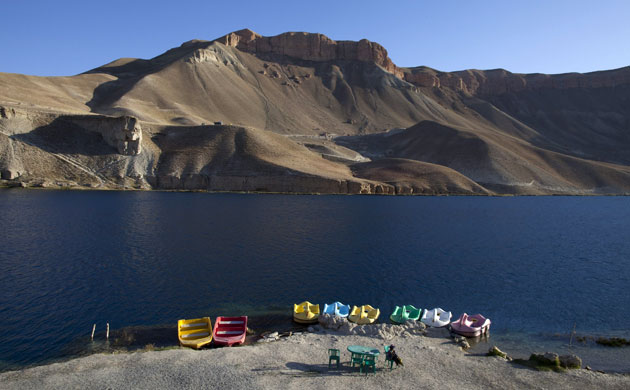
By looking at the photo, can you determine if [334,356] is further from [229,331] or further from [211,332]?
[211,332]

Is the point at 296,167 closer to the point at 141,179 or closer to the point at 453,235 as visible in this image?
the point at 141,179

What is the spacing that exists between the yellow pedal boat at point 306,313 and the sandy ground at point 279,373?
4.16 metres

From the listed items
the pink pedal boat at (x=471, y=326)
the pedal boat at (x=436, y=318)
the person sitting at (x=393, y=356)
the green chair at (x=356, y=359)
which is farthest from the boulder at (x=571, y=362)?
the green chair at (x=356, y=359)

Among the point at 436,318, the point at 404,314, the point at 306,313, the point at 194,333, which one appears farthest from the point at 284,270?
the point at 436,318

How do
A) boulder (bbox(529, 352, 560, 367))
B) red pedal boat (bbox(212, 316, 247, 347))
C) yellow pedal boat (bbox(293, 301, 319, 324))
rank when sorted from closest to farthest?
boulder (bbox(529, 352, 560, 367)) < red pedal boat (bbox(212, 316, 247, 347)) < yellow pedal boat (bbox(293, 301, 319, 324))

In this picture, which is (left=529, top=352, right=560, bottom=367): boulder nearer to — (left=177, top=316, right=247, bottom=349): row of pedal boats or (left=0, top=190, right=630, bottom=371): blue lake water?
(left=0, top=190, right=630, bottom=371): blue lake water

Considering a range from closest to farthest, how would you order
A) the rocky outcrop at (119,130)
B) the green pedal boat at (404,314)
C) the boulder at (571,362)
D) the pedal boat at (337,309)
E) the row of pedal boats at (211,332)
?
1. the boulder at (571,362)
2. the row of pedal boats at (211,332)
3. the green pedal boat at (404,314)
4. the pedal boat at (337,309)
5. the rocky outcrop at (119,130)

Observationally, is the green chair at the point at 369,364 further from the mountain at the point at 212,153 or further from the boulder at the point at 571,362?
the mountain at the point at 212,153

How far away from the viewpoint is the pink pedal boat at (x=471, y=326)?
84.7 ft

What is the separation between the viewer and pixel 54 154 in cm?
10719

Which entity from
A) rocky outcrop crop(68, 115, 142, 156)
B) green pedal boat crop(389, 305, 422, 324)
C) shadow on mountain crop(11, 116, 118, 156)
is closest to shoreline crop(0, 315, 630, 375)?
green pedal boat crop(389, 305, 422, 324)

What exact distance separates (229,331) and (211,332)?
1.06 m

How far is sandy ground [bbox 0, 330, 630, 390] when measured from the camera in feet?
59.1

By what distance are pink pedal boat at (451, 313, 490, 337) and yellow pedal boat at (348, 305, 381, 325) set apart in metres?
5.01
